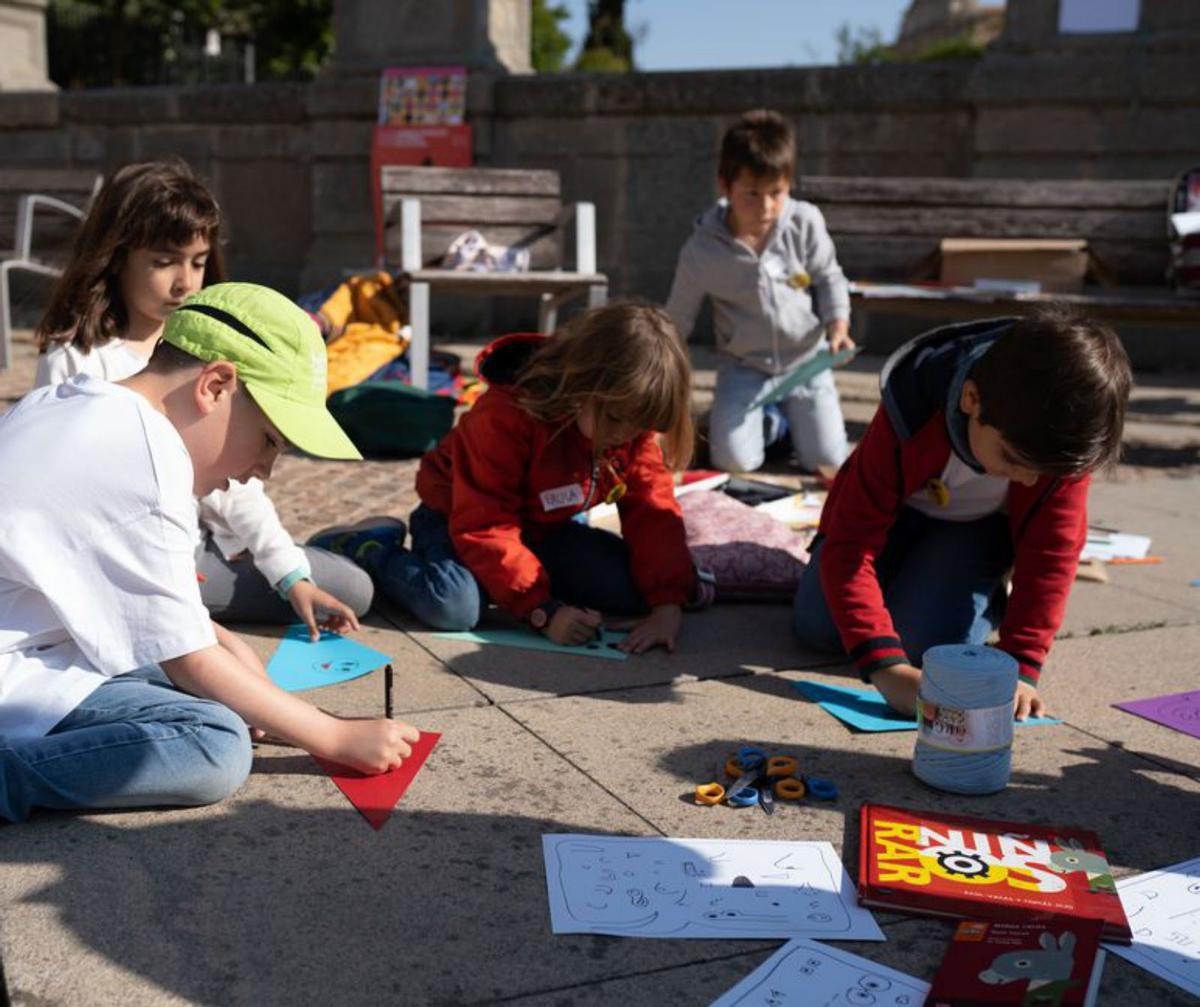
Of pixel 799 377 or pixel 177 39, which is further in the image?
pixel 177 39

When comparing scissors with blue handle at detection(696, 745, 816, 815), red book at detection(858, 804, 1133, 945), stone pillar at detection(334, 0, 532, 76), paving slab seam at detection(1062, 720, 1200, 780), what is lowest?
paving slab seam at detection(1062, 720, 1200, 780)

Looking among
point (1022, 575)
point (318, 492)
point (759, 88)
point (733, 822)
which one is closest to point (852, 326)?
point (759, 88)

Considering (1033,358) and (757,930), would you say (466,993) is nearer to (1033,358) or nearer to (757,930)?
(757,930)

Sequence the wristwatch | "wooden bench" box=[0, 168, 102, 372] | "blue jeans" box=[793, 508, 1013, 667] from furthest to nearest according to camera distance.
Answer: "wooden bench" box=[0, 168, 102, 372], the wristwatch, "blue jeans" box=[793, 508, 1013, 667]

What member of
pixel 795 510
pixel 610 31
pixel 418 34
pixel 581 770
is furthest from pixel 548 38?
pixel 581 770

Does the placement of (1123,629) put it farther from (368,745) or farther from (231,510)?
(231,510)

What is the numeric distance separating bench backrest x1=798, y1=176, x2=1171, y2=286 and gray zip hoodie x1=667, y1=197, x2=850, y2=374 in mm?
1112

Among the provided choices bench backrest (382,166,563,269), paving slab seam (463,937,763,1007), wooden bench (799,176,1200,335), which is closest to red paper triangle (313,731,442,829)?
paving slab seam (463,937,763,1007)

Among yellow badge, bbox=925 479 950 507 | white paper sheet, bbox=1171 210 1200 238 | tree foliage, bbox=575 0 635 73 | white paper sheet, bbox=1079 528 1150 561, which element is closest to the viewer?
yellow badge, bbox=925 479 950 507

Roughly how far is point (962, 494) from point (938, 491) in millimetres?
118

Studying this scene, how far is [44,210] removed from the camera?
7555 millimetres

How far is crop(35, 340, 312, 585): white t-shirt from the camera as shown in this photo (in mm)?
2994

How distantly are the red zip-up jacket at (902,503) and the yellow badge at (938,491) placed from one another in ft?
0.06

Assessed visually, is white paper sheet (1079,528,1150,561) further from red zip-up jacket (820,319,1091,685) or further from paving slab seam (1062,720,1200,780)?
paving slab seam (1062,720,1200,780)
